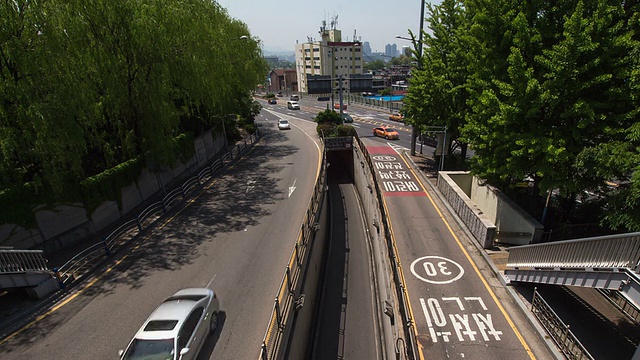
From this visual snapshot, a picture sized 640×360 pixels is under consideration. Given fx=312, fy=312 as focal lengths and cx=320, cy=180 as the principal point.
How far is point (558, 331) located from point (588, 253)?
10.5 ft

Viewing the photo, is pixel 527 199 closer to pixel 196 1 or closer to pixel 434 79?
pixel 434 79

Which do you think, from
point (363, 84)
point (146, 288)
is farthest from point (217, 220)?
point (363, 84)

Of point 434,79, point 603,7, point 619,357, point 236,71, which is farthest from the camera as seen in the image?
point 236,71

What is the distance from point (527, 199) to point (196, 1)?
90.2 ft

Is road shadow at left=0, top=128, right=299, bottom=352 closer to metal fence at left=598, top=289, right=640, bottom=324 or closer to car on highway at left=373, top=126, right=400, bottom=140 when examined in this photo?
metal fence at left=598, top=289, right=640, bottom=324

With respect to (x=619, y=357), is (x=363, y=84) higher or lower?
higher

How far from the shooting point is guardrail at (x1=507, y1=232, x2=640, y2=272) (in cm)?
827

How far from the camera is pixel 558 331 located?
424 inches

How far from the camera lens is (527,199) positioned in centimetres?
1834

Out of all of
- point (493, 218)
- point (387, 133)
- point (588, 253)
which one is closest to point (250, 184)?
point (493, 218)

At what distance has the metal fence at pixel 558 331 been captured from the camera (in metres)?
9.57

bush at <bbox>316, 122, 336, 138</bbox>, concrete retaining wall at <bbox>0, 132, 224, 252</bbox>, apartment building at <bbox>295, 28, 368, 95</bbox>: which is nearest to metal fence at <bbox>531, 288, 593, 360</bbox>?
concrete retaining wall at <bbox>0, 132, 224, 252</bbox>

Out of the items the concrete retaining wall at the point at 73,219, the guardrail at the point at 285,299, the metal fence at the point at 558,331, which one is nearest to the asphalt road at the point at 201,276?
the guardrail at the point at 285,299

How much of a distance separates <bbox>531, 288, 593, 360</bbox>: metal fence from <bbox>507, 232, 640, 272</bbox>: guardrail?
4.31 ft
